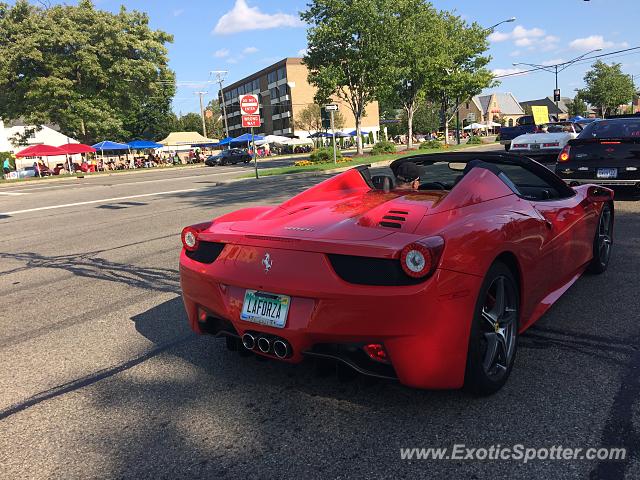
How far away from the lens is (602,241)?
4.95m

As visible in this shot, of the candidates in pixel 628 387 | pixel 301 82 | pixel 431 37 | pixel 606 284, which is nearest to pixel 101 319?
pixel 628 387

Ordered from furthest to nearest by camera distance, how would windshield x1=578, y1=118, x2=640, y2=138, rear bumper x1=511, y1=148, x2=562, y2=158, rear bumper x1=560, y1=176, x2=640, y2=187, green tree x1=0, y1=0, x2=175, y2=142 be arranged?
1. green tree x1=0, y1=0, x2=175, y2=142
2. rear bumper x1=511, y1=148, x2=562, y2=158
3. windshield x1=578, y1=118, x2=640, y2=138
4. rear bumper x1=560, y1=176, x2=640, y2=187

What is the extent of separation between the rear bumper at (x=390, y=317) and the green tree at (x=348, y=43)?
98.8 feet

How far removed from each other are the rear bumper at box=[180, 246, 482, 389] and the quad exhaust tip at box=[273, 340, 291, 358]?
1.3 inches

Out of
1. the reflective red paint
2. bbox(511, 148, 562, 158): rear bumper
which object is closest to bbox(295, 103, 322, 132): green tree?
bbox(511, 148, 562, 158): rear bumper

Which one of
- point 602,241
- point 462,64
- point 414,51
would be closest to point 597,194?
point 602,241

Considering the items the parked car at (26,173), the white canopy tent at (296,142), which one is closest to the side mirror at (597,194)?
the parked car at (26,173)

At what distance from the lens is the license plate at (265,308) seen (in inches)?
101

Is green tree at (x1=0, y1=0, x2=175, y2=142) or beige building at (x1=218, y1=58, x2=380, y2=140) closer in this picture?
green tree at (x1=0, y1=0, x2=175, y2=142)

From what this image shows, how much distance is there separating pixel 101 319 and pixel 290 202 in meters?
2.10

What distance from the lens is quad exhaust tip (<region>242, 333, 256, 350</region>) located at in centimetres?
268

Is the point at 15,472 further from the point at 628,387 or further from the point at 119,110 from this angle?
the point at 119,110

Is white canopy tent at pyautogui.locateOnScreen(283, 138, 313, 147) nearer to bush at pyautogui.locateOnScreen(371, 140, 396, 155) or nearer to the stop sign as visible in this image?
bush at pyautogui.locateOnScreen(371, 140, 396, 155)

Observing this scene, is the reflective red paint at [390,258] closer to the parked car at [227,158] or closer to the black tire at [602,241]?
the black tire at [602,241]
